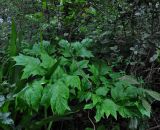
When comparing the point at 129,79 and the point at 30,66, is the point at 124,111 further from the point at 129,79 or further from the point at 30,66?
the point at 30,66


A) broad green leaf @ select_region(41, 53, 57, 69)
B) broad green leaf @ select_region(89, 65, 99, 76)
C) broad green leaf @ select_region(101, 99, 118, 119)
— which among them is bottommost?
broad green leaf @ select_region(101, 99, 118, 119)

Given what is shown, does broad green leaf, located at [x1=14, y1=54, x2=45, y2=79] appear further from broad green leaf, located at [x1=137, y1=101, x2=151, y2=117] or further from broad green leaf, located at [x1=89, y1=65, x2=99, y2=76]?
broad green leaf, located at [x1=137, y1=101, x2=151, y2=117]

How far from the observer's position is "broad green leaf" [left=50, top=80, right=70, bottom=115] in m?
2.14

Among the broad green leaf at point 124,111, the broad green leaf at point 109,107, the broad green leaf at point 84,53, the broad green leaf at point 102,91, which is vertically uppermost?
the broad green leaf at point 84,53

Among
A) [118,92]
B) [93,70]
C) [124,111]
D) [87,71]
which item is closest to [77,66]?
[93,70]

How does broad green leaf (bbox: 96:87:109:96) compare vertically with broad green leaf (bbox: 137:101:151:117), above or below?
above

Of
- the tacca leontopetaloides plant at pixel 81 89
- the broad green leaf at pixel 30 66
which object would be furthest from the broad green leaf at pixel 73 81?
the broad green leaf at pixel 30 66

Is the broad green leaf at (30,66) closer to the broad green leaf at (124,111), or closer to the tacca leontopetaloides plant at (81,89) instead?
the tacca leontopetaloides plant at (81,89)

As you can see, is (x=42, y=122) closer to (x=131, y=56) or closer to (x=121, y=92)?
(x=121, y=92)

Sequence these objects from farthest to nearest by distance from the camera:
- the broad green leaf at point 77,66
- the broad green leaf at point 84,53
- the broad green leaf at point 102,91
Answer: the broad green leaf at point 84,53 < the broad green leaf at point 77,66 < the broad green leaf at point 102,91

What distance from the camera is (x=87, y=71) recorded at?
2.64 metres

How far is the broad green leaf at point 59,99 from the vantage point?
84.4 inches

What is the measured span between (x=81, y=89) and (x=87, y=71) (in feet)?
1.13

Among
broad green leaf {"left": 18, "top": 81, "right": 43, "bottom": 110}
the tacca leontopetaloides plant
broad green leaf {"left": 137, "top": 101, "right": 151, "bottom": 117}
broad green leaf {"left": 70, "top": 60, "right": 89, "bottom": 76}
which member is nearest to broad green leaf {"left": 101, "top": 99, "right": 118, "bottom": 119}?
the tacca leontopetaloides plant
